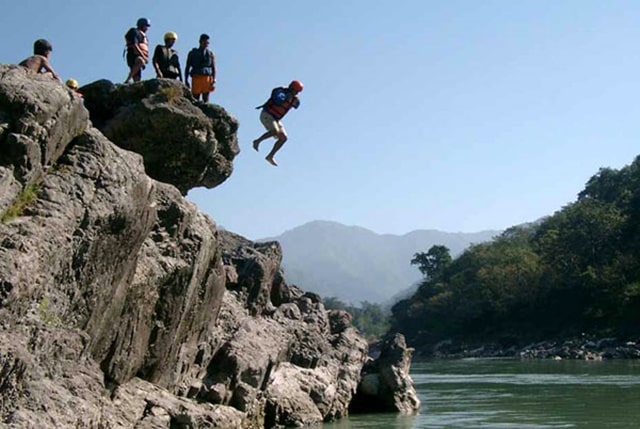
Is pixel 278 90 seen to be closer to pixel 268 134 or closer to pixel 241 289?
pixel 268 134

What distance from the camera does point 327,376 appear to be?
20219 millimetres

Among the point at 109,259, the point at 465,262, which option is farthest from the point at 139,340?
the point at 465,262

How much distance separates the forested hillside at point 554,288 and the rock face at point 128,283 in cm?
4797

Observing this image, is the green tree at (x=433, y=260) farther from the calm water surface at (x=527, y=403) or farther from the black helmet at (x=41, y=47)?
the black helmet at (x=41, y=47)

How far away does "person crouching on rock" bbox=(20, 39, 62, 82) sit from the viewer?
11937 mm

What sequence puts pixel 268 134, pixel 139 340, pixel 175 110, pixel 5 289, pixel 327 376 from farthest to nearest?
pixel 327 376
pixel 268 134
pixel 175 110
pixel 139 340
pixel 5 289

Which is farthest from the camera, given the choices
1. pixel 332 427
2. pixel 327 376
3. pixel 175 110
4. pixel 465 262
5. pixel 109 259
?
pixel 465 262

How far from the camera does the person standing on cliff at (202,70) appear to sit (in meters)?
15.7

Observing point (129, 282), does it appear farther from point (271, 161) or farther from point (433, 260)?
point (433, 260)

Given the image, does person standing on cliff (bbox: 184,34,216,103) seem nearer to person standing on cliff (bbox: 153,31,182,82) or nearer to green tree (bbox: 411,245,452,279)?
person standing on cliff (bbox: 153,31,182,82)

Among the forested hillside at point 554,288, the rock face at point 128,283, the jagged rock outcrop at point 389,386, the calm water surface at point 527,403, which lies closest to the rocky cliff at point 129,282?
the rock face at point 128,283

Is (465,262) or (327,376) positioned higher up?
(465,262)

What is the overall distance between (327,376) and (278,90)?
771 cm

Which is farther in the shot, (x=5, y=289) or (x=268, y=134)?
(x=268, y=134)
